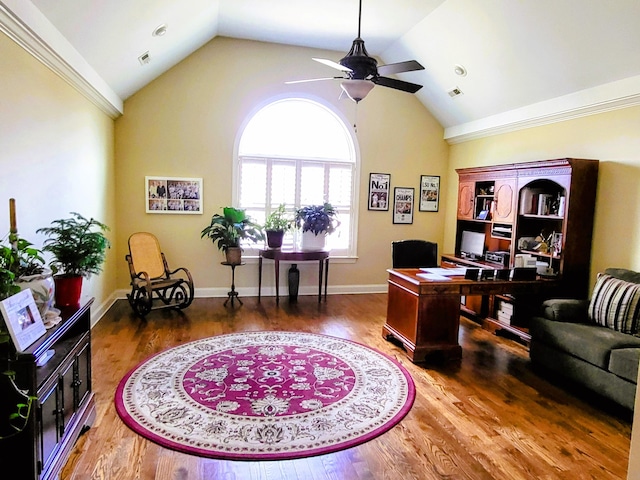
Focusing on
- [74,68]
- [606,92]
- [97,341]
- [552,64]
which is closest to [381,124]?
[552,64]

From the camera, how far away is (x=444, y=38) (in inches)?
208

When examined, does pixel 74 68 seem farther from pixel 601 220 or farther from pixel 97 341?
pixel 601 220

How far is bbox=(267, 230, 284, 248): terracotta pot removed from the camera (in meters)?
6.00

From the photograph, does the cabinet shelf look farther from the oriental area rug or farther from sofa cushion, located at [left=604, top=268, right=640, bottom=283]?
the oriental area rug

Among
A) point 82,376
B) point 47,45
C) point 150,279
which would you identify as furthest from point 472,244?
point 47,45

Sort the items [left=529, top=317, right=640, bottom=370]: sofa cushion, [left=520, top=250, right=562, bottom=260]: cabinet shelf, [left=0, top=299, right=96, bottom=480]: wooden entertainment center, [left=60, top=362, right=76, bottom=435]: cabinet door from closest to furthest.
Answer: [left=0, top=299, right=96, bottom=480]: wooden entertainment center < [left=60, top=362, right=76, bottom=435]: cabinet door < [left=529, top=317, right=640, bottom=370]: sofa cushion < [left=520, top=250, right=562, bottom=260]: cabinet shelf

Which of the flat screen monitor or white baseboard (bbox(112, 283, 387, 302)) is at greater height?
the flat screen monitor

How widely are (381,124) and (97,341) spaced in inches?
194

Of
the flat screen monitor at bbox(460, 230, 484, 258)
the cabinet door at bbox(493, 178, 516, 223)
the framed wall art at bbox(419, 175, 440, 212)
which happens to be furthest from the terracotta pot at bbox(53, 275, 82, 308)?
the framed wall art at bbox(419, 175, 440, 212)

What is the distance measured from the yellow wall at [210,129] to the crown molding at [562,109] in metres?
1.32

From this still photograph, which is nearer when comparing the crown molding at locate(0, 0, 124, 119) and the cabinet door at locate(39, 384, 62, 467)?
the cabinet door at locate(39, 384, 62, 467)

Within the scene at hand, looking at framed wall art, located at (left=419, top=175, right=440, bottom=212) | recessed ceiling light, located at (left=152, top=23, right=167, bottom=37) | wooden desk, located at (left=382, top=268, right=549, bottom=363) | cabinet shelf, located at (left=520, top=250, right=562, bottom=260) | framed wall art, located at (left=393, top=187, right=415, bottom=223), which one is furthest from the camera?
framed wall art, located at (left=419, top=175, right=440, bottom=212)

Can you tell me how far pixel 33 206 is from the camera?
10.4 ft

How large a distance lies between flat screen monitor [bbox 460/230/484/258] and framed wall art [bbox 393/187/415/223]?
1044mm
